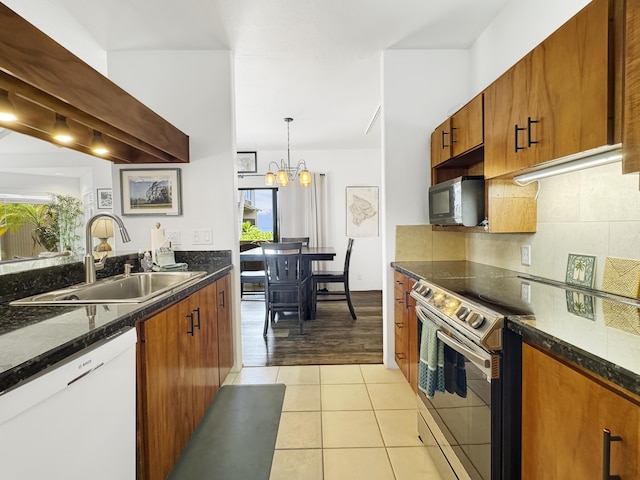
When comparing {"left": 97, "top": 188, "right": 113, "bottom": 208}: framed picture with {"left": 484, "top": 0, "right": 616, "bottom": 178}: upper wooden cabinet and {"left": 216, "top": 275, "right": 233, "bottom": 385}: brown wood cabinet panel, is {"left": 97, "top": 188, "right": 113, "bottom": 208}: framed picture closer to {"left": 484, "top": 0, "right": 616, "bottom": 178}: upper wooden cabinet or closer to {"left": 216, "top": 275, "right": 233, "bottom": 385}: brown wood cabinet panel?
{"left": 216, "top": 275, "right": 233, "bottom": 385}: brown wood cabinet panel

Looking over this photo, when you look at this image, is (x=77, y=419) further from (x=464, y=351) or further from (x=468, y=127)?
(x=468, y=127)

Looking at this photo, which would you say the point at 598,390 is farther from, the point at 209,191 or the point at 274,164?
the point at 274,164

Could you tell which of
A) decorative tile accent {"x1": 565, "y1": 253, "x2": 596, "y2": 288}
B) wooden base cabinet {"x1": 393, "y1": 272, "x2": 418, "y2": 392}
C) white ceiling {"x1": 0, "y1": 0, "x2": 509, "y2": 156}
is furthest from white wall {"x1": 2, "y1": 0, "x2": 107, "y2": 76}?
decorative tile accent {"x1": 565, "y1": 253, "x2": 596, "y2": 288}

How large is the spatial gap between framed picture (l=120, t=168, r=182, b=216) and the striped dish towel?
6.85ft

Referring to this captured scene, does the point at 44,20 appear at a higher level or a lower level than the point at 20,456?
higher

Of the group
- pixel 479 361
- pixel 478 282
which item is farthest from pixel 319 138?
pixel 479 361

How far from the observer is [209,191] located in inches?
106

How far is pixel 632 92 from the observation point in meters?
0.94

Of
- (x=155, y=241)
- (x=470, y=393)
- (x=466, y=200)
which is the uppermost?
(x=466, y=200)

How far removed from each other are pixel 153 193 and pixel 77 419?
209 centimetres

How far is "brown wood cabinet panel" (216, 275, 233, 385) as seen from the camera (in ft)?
7.79

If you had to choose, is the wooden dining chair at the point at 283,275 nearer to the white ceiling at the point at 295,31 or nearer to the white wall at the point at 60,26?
the white ceiling at the point at 295,31

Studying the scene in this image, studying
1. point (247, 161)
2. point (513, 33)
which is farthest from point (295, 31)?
point (247, 161)

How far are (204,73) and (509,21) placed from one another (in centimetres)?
220
